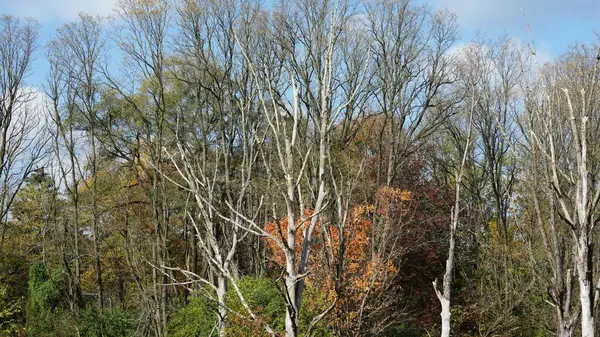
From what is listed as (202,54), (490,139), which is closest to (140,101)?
(202,54)

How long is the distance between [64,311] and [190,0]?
10210mm

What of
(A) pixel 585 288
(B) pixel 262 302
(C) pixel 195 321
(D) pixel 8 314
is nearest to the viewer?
(A) pixel 585 288

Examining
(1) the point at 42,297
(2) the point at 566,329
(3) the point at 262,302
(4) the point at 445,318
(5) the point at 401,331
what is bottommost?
(5) the point at 401,331

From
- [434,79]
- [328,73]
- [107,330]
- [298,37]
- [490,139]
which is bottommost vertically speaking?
[107,330]

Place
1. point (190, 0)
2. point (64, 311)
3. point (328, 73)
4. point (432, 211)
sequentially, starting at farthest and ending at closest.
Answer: point (432, 211), point (190, 0), point (64, 311), point (328, 73)

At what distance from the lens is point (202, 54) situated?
68.1 feet

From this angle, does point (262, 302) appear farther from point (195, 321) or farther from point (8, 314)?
point (8, 314)

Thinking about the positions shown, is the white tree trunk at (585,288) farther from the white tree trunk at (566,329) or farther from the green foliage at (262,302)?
the green foliage at (262,302)

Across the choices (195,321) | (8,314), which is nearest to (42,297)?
(8,314)

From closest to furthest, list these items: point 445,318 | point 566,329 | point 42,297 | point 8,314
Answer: point 566,329 → point 445,318 → point 8,314 → point 42,297

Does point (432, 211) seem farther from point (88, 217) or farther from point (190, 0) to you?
point (88, 217)

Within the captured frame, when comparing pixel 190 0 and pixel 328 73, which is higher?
pixel 190 0

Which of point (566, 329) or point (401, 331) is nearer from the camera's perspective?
point (566, 329)

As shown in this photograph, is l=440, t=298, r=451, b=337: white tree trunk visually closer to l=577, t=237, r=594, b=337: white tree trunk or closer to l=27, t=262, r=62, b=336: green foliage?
l=577, t=237, r=594, b=337: white tree trunk
